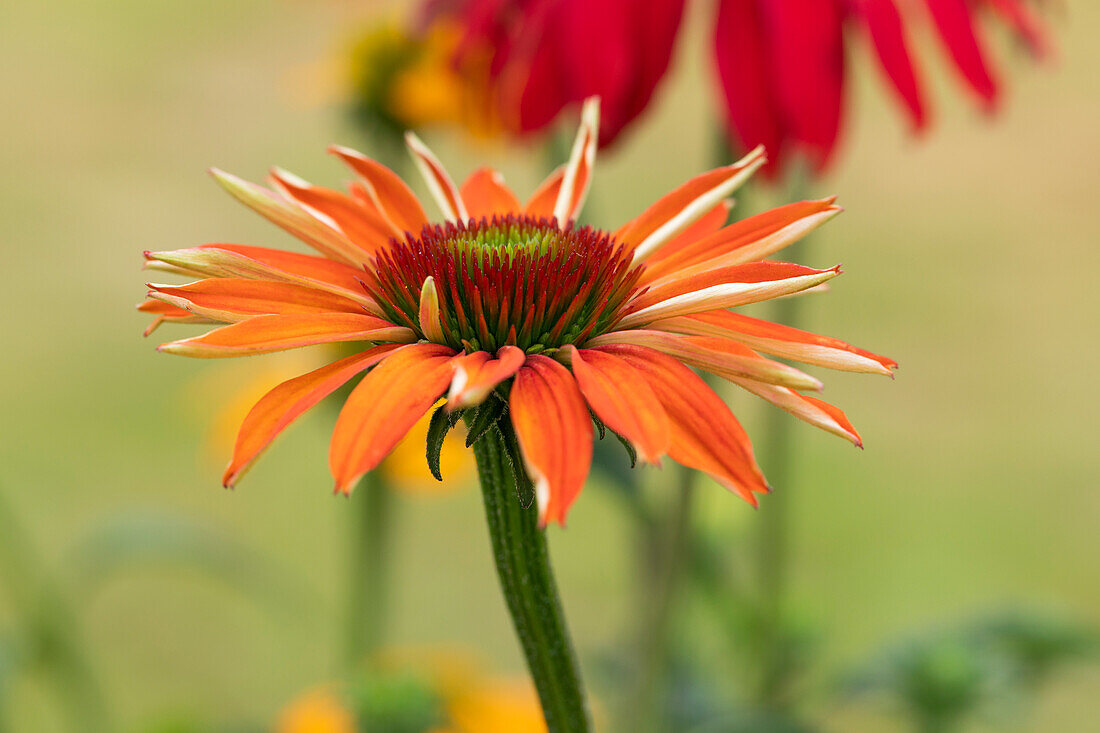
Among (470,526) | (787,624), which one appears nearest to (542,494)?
(787,624)

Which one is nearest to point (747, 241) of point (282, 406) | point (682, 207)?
point (682, 207)

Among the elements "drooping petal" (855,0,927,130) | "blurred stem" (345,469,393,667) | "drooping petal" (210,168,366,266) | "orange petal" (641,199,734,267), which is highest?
"drooping petal" (855,0,927,130)

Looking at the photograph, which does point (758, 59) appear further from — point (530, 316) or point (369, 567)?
point (369, 567)

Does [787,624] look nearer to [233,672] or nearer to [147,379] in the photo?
[233,672]

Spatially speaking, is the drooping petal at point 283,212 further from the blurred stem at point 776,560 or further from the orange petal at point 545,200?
the blurred stem at point 776,560

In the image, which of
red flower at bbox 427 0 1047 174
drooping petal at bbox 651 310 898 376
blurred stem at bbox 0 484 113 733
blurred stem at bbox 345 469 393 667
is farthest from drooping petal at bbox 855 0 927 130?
blurred stem at bbox 0 484 113 733

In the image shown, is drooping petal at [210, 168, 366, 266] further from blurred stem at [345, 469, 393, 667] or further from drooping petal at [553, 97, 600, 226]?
blurred stem at [345, 469, 393, 667]

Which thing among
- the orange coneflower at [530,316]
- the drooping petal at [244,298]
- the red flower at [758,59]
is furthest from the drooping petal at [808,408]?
the red flower at [758,59]
